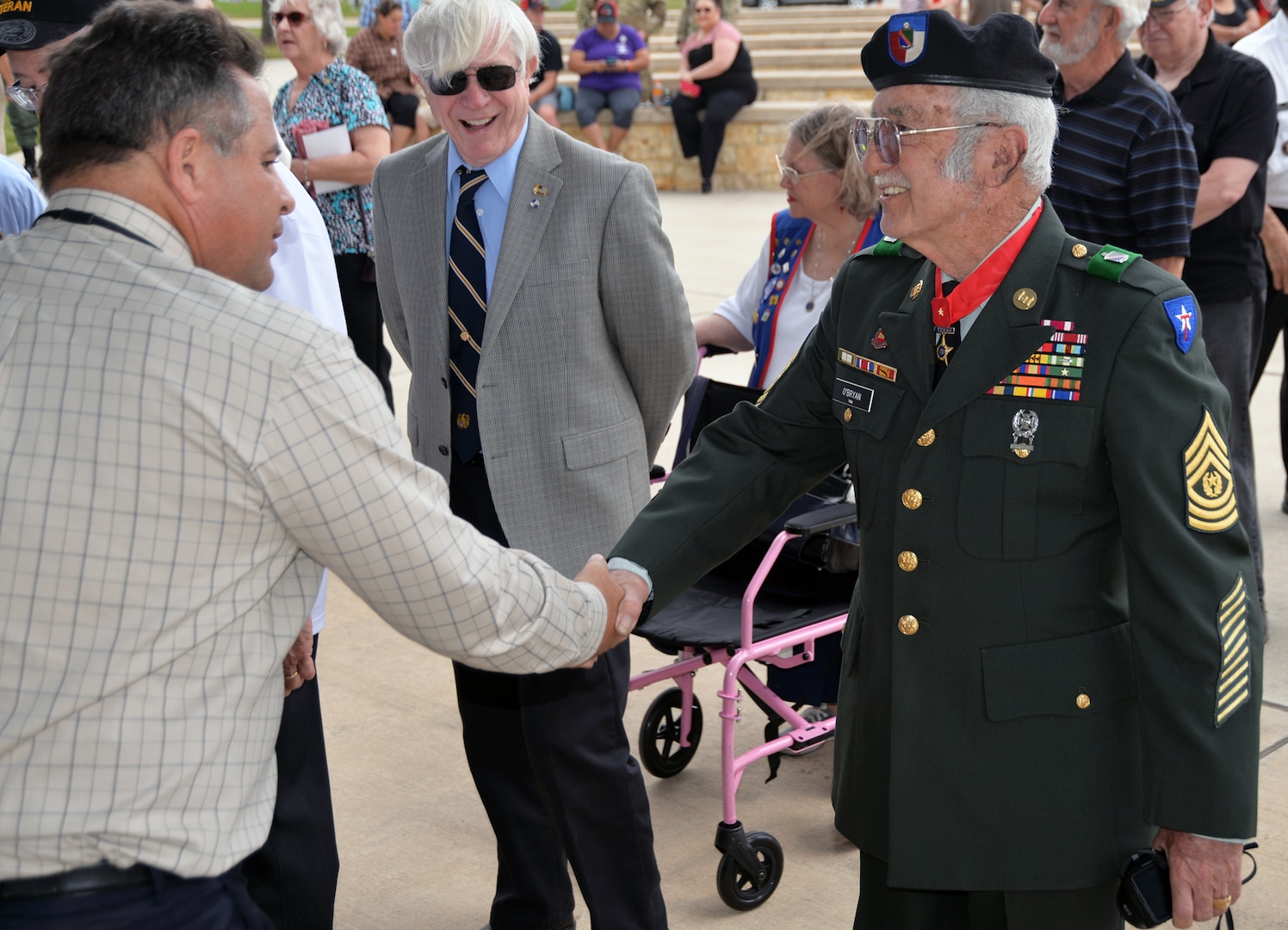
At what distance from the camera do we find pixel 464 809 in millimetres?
3713

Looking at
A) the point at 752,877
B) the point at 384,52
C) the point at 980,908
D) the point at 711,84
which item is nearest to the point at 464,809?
the point at 752,877

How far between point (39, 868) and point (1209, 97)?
4.08 metres

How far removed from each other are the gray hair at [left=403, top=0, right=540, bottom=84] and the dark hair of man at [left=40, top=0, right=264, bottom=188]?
4.17ft

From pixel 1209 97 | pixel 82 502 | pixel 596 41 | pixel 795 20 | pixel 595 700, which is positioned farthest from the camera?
pixel 795 20

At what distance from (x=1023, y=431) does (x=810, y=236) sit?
2231 mm

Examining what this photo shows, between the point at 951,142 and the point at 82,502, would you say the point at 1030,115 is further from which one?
the point at 82,502

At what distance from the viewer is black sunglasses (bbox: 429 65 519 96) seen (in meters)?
2.96

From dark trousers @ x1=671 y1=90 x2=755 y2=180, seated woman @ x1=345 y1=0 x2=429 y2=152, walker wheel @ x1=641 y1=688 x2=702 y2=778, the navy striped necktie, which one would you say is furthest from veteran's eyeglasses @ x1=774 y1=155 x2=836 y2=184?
dark trousers @ x1=671 y1=90 x2=755 y2=180

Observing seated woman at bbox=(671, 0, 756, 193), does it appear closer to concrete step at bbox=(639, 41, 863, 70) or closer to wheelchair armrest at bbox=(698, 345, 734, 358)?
concrete step at bbox=(639, 41, 863, 70)

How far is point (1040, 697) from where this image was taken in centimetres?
200

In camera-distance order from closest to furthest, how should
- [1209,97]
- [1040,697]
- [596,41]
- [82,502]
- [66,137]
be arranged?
[82,502], [66,137], [1040,697], [1209,97], [596,41]

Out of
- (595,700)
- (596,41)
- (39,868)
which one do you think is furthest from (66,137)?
(596,41)

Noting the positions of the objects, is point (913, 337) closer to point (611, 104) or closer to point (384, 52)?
point (384, 52)

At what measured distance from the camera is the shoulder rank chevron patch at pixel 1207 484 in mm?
1855
